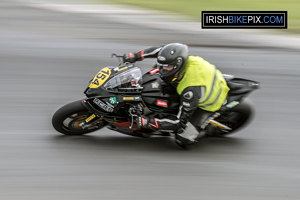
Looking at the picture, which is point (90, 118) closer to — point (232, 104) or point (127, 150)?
point (127, 150)

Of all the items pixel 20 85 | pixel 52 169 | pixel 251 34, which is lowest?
pixel 52 169

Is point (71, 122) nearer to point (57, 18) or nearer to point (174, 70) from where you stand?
point (174, 70)

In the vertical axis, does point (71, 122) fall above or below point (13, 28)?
below

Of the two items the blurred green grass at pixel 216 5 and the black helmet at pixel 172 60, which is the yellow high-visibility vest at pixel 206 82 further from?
the blurred green grass at pixel 216 5

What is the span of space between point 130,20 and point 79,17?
1.44 meters

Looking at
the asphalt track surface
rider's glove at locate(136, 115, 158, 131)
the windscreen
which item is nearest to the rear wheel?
the asphalt track surface

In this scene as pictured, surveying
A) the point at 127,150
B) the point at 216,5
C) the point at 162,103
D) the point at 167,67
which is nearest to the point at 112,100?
the point at 162,103

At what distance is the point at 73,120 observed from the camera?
6.02 meters

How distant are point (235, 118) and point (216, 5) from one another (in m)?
9.18

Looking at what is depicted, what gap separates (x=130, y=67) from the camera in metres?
5.83

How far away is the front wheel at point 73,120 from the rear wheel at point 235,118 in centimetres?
154

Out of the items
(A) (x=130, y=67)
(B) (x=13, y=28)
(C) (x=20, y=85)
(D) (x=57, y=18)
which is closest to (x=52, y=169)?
(A) (x=130, y=67)

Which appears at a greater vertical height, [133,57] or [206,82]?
[133,57]

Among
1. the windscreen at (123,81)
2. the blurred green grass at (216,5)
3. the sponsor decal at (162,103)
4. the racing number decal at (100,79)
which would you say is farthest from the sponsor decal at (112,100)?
the blurred green grass at (216,5)
